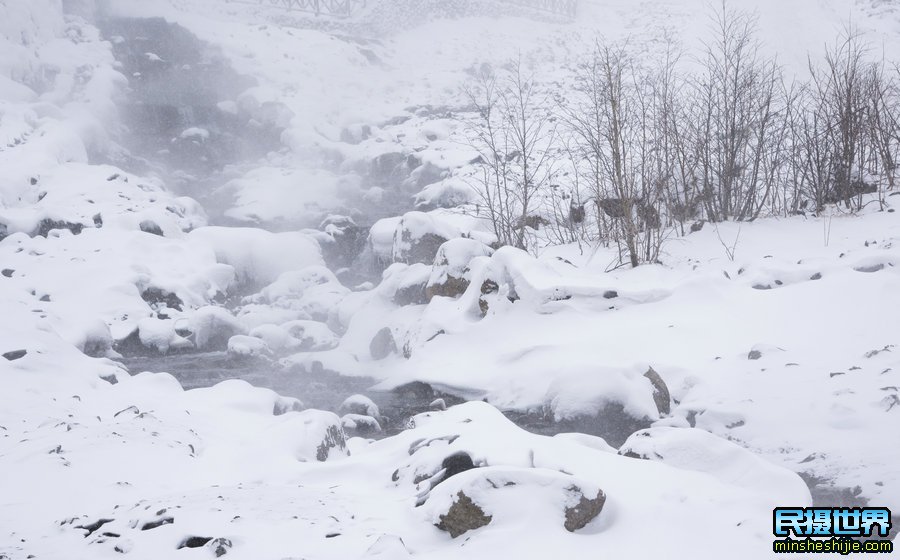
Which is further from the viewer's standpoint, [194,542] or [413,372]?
[413,372]

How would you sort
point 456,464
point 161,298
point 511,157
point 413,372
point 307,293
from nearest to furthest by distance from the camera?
point 456,464
point 413,372
point 161,298
point 307,293
point 511,157

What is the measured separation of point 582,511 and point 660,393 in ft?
11.0

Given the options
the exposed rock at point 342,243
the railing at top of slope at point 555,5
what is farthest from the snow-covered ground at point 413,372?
the railing at top of slope at point 555,5

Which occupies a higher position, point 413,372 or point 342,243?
point 342,243

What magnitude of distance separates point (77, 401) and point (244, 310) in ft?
17.4

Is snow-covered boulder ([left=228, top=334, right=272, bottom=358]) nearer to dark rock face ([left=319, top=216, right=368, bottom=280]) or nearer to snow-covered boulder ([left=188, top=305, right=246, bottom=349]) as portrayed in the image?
snow-covered boulder ([left=188, top=305, right=246, bottom=349])

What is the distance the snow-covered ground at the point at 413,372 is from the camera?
3967 mm

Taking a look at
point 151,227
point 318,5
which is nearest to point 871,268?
point 151,227

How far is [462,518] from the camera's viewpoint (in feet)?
12.8

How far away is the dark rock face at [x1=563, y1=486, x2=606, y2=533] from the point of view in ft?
12.6

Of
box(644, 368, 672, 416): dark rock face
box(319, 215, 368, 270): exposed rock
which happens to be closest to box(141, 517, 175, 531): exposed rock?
box(644, 368, 672, 416): dark rock face

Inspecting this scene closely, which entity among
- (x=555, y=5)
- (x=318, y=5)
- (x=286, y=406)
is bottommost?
(x=286, y=406)

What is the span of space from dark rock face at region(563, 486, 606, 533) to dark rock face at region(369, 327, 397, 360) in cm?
659

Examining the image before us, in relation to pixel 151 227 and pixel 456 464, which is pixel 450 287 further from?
pixel 151 227
